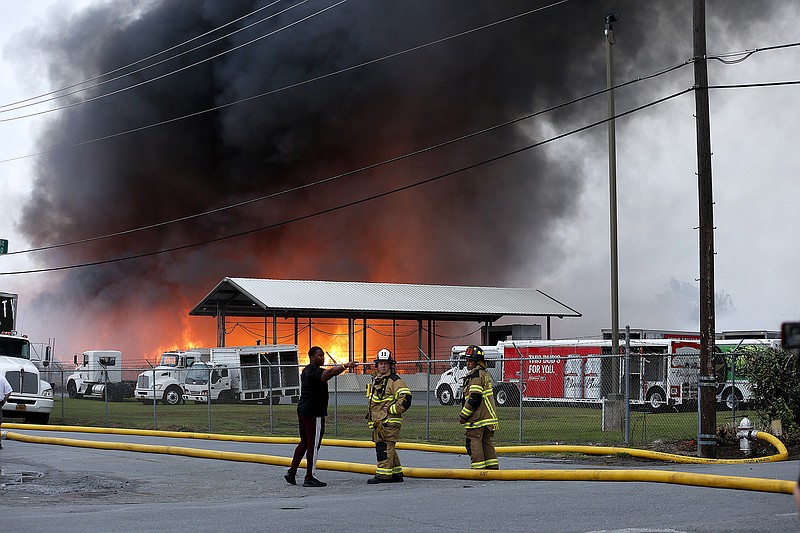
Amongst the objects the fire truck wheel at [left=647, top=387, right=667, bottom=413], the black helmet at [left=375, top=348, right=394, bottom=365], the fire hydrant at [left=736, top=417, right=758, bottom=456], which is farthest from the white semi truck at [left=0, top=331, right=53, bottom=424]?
the fire truck wheel at [left=647, top=387, right=667, bottom=413]

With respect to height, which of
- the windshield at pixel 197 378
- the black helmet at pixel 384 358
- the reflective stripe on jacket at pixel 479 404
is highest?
the black helmet at pixel 384 358

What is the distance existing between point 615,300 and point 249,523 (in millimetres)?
14974

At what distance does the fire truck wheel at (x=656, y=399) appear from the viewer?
3209 cm

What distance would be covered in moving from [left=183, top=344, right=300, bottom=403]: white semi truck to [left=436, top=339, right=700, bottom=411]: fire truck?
5788 mm

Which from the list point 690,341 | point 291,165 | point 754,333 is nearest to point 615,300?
point 690,341

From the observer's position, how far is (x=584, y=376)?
32.2 meters

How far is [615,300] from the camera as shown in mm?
22641

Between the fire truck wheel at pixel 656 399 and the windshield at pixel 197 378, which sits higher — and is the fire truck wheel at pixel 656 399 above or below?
below

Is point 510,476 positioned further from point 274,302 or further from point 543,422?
point 274,302

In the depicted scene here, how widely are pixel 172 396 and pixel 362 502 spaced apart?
2867 cm

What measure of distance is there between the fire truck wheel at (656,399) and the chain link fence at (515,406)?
0.03 meters

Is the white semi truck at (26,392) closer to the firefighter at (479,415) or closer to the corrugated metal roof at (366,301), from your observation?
the firefighter at (479,415)

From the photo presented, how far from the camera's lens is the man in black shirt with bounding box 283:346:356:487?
40.9ft

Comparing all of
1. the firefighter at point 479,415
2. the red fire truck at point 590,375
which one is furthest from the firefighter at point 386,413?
the red fire truck at point 590,375
